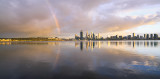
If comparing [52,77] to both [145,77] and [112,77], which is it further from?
[145,77]

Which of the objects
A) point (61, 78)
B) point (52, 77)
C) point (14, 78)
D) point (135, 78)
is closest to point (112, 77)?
point (135, 78)

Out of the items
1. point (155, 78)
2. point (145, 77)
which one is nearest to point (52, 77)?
point (145, 77)

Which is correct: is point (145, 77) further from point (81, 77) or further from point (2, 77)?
point (2, 77)

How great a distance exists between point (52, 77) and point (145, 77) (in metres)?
9.17

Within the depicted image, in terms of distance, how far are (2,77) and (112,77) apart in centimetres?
1090

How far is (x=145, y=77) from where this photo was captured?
33.6ft

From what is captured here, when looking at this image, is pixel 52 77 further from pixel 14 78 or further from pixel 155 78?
pixel 155 78

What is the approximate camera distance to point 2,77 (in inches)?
408

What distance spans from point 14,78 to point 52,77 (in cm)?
365

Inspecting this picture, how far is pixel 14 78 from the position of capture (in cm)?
1017

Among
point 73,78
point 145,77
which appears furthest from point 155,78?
point 73,78

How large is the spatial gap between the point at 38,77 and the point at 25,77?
1272mm

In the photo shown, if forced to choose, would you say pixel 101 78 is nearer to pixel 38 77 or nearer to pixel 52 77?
pixel 52 77

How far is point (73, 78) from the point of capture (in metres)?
10.1
